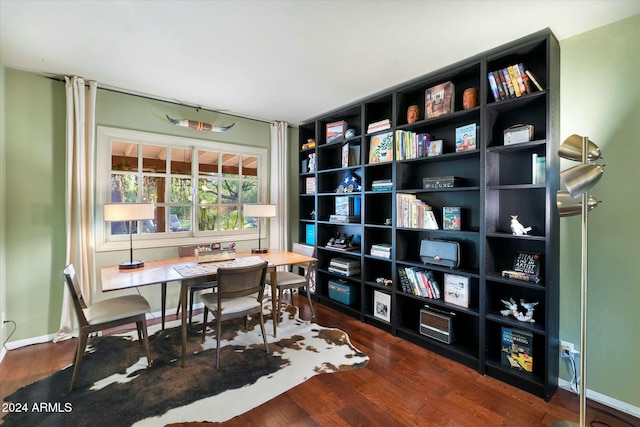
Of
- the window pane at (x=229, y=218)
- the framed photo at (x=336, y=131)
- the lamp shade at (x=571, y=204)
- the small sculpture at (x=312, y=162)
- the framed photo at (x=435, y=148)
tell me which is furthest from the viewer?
the small sculpture at (x=312, y=162)

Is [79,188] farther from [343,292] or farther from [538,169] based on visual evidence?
[538,169]

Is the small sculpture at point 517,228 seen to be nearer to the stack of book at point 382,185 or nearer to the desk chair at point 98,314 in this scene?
the stack of book at point 382,185

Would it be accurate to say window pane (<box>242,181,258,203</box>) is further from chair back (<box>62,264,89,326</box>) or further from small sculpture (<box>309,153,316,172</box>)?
chair back (<box>62,264,89,326</box>)

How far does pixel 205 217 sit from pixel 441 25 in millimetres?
3257

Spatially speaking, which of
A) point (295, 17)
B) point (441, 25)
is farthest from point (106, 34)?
point (441, 25)

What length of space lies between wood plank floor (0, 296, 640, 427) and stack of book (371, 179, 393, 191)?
1619 mm

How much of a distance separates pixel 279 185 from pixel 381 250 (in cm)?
192

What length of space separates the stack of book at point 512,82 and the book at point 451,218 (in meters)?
0.95

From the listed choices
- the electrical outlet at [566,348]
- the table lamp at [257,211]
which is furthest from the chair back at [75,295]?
the electrical outlet at [566,348]

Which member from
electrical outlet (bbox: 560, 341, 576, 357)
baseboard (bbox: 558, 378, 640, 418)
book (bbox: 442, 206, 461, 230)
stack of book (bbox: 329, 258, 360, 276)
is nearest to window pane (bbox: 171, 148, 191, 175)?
stack of book (bbox: 329, 258, 360, 276)

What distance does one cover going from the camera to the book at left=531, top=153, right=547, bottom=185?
2041 mm

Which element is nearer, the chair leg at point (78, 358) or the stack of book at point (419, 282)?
the chair leg at point (78, 358)

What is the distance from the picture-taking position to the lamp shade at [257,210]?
3.53 metres

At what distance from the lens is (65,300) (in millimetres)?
2791
